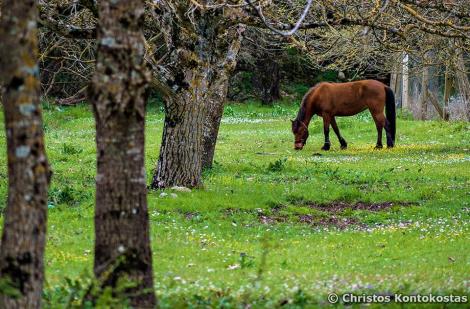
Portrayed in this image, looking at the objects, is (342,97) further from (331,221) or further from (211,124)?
(331,221)

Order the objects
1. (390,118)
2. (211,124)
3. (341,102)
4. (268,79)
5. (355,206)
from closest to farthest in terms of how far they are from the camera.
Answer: (355,206)
(211,124)
(390,118)
(341,102)
(268,79)

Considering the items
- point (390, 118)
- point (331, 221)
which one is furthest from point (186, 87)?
point (390, 118)

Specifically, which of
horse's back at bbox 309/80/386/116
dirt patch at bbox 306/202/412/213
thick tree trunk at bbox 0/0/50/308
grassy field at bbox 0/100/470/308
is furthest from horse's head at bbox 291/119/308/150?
thick tree trunk at bbox 0/0/50/308

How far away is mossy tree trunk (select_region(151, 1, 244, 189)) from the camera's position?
16922 millimetres

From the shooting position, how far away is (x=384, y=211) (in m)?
16.3

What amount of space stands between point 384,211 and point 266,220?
8.36ft

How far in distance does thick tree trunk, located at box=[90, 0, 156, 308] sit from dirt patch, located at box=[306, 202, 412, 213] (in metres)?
9.83

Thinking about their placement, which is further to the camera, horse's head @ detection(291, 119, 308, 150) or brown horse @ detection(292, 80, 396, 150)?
brown horse @ detection(292, 80, 396, 150)

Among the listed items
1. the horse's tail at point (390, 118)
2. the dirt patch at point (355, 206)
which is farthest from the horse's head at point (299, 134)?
the dirt patch at point (355, 206)

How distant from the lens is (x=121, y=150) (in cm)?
690

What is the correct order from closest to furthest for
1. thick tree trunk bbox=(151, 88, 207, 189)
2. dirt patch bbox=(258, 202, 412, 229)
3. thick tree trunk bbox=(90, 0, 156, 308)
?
thick tree trunk bbox=(90, 0, 156, 308), dirt patch bbox=(258, 202, 412, 229), thick tree trunk bbox=(151, 88, 207, 189)

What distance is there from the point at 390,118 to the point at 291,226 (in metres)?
16.1

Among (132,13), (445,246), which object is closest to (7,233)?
(132,13)

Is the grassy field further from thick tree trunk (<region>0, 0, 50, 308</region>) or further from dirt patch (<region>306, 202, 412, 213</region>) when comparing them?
thick tree trunk (<region>0, 0, 50, 308</region>)
